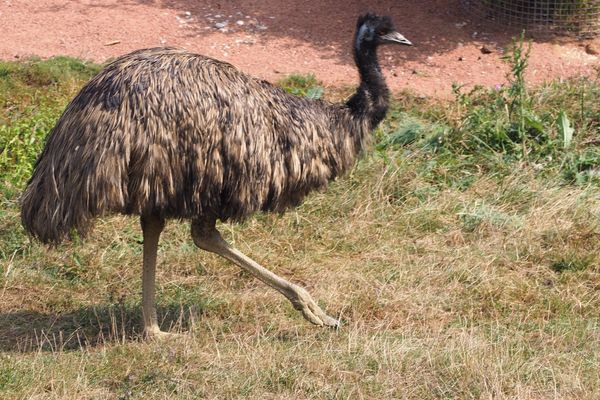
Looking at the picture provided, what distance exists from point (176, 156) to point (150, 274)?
74cm

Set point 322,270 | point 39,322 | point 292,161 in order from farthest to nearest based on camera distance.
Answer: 1. point 322,270
2. point 39,322
3. point 292,161

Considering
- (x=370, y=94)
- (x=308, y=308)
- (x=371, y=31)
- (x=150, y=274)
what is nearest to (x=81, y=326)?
(x=150, y=274)

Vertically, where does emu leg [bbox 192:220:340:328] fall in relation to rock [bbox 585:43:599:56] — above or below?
below

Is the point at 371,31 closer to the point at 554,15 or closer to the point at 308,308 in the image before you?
the point at 308,308

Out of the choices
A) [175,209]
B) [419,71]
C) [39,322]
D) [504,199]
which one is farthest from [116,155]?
[419,71]

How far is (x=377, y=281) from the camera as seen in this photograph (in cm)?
591

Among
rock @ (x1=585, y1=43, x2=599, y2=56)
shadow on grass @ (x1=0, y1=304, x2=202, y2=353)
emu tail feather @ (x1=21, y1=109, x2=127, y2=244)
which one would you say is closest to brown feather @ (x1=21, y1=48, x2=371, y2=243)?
emu tail feather @ (x1=21, y1=109, x2=127, y2=244)

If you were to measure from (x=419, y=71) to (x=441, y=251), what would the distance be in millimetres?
2998

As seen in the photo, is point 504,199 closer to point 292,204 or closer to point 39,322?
point 292,204

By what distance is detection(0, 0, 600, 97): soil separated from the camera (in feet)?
29.3

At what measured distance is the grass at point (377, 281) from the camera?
185 inches

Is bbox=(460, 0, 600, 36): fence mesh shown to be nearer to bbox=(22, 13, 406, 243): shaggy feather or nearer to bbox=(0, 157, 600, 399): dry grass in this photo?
bbox=(0, 157, 600, 399): dry grass

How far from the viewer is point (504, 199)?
6.82 metres

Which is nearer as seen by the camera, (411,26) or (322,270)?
(322,270)
